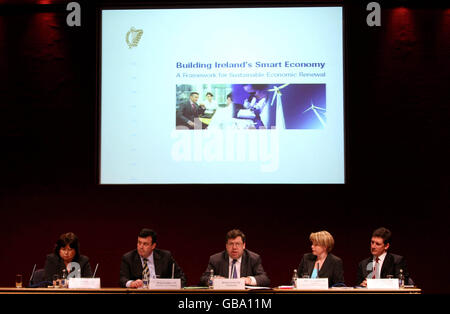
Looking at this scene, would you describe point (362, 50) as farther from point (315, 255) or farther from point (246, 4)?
point (315, 255)

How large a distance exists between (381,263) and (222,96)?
2.17 m

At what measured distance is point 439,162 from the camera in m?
6.14

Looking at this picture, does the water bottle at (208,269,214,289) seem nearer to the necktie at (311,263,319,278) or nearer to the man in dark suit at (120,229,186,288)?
the man in dark suit at (120,229,186,288)

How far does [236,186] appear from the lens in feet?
20.3

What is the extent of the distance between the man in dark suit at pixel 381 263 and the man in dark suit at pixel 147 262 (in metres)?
1.52

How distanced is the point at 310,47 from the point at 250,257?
215 centimetres

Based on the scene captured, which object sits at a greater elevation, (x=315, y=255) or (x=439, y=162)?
(x=439, y=162)

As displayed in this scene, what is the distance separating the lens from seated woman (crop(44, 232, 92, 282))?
5007 mm

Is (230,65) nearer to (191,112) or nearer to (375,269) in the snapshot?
(191,112)

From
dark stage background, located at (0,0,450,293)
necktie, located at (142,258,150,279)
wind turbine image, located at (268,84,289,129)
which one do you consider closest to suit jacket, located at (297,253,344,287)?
dark stage background, located at (0,0,450,293)

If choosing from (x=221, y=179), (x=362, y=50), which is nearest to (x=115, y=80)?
(x=221, y=179)

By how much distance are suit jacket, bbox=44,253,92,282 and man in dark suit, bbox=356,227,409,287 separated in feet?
7.37

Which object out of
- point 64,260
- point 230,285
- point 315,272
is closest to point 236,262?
point 315,272
